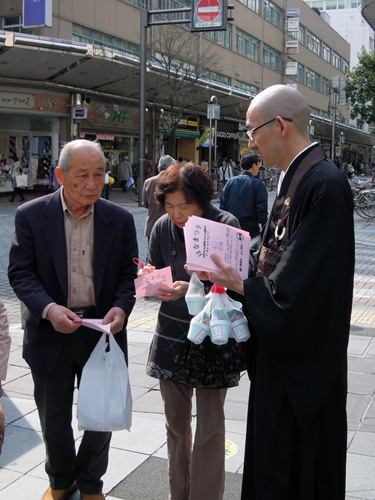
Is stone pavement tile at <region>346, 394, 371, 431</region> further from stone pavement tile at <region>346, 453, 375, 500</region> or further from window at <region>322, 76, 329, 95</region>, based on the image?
window at <region>322, 76, 329, 95</region>

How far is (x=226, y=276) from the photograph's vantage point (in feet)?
6.91

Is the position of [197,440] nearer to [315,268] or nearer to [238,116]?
[315,268]

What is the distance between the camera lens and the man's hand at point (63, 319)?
2.60 m

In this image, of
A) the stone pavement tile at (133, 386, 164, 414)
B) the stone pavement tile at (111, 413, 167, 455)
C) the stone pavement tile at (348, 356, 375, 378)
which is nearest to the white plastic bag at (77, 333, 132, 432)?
the stone pavement tile at (111, 413, 167, 455)

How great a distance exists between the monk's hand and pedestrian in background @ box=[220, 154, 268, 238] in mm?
5172

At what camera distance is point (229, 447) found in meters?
3.58

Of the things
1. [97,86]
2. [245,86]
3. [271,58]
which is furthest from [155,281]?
[271,58]

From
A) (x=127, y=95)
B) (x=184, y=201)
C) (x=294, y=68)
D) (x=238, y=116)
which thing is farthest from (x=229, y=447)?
(x=294, y=68)

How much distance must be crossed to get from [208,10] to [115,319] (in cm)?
1396

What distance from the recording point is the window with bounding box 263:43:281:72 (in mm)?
44750

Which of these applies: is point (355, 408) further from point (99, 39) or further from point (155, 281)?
point (99, 39)

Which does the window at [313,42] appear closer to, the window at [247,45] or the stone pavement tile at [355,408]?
the window at [247,45]

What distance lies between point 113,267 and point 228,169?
2201 cm

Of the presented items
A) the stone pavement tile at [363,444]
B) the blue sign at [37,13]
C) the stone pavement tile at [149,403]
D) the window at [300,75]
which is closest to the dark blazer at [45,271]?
the stone pavement tile at [149,403]
